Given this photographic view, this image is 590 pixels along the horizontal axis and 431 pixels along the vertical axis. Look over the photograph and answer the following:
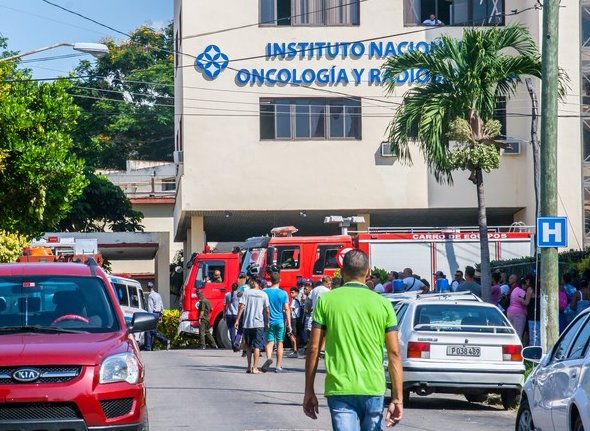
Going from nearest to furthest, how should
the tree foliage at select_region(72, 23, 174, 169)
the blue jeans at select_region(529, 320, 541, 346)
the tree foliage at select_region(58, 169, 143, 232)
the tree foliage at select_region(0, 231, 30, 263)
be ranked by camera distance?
the blue jeans at select_region(529, 320, 541, 346)
the tree foliage at select_region(0, 231, 30, 263)
the tree foliage at select_region(58, 169, 143, 232)
the tree foliage at select_region(72, 23, 174, 169)

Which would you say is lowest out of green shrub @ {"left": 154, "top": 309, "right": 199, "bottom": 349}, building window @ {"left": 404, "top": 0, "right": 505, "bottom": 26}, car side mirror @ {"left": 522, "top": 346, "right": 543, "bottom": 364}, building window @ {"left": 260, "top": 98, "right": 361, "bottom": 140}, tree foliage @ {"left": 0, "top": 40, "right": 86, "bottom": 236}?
green shrub @ {"left": 154, "top": 309, "right": 199, "bottom": 349}

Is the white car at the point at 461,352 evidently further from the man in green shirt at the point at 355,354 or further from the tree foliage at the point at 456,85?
the man in green shirt at the point at 355,354

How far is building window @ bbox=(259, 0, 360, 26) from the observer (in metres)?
40.2

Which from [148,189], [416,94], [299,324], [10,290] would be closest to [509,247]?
[299,324]

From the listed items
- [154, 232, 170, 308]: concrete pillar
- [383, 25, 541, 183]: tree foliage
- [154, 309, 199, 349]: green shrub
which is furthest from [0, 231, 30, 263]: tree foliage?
[154, 232, 170, 308]: concrete pillar

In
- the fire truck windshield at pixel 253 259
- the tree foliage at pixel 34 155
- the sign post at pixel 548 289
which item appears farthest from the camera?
the fire truck windshield at pixel 253 259

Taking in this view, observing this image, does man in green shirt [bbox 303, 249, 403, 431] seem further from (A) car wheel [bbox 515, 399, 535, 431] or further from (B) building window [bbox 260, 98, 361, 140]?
(B) building window [bbox 260, 98, 361, 140]

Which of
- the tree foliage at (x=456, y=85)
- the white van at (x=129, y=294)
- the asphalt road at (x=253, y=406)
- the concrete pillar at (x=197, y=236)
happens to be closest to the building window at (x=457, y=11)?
the concrete pillar at (x=197, y=236)

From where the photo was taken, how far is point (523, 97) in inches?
1560

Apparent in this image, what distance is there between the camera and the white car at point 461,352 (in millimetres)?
16516

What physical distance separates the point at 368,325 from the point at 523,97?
106 ft

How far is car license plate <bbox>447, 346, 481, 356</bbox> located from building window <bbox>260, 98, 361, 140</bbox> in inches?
929

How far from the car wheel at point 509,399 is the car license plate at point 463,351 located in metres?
0.79

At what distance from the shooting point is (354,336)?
8258 mm
